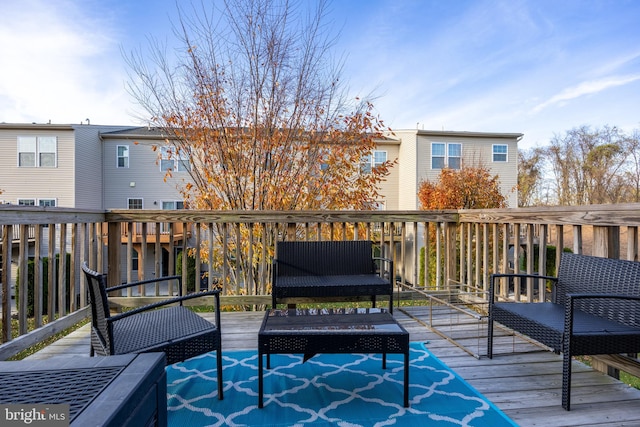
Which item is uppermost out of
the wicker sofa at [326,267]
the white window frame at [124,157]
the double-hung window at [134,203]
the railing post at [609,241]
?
the white window frame at [124,157]

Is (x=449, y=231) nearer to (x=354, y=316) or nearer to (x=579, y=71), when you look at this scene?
(x=354, y=316)

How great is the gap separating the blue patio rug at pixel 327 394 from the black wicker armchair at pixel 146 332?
0.19 metres

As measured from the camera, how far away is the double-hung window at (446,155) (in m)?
13.3

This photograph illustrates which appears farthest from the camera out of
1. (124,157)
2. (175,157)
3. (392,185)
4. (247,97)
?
(392,185)

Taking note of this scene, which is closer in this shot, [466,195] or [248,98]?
[248,98]

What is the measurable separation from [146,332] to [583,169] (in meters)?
19.4

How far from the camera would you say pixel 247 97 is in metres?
4.68

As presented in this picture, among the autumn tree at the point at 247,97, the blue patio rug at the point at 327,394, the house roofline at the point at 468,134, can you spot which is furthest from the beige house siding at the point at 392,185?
the blue patio rug at the point at 327,394

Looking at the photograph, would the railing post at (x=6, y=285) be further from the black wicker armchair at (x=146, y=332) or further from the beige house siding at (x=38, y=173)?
the beige house siding at (x=38, y=173)

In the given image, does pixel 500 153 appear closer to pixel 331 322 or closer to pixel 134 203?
pixel 134 203

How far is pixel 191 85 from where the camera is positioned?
4.81 metres

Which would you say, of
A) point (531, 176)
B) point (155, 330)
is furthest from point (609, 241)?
point (531, 176)

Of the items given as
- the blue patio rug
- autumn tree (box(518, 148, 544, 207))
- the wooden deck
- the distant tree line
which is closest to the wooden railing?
the wooden deck

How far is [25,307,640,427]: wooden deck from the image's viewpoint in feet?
6.38
